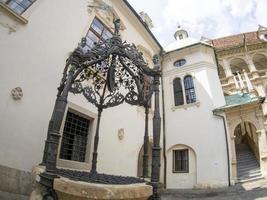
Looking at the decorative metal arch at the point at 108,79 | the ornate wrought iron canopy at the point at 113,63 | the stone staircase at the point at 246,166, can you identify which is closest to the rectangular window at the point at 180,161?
the stone staircase at the point at 246,166

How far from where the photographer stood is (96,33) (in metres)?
10.1

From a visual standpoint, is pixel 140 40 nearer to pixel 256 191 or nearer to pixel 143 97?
pixel 143 97

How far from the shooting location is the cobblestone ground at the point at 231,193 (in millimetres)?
8469

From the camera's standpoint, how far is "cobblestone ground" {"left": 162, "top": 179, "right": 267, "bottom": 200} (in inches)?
333

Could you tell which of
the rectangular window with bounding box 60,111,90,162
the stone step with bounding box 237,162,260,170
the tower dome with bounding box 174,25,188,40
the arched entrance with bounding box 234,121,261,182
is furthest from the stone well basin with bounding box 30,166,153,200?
the tower dome with bounding box 174,25,188,40

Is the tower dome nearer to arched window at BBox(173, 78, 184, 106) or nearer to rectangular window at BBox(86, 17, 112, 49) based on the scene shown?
arched window at BBox(173, 78, 184, 106)

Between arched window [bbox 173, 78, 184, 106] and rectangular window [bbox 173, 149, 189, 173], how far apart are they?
3.04 metres

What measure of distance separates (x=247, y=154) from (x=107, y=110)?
11.4 m

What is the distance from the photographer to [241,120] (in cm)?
1276

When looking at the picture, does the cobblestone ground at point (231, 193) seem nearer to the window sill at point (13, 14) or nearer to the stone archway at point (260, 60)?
the window sill at point (13, 14)

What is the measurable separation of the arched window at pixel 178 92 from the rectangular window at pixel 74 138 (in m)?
7.32

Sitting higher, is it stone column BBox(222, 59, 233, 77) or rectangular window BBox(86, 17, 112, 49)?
stone column BBox(222, 59, 233, 77)

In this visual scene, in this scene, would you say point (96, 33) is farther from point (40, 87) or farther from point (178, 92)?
point (178, 92)

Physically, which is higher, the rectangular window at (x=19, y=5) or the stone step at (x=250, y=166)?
the rectangular window at (x=19, y=5)
